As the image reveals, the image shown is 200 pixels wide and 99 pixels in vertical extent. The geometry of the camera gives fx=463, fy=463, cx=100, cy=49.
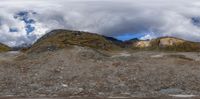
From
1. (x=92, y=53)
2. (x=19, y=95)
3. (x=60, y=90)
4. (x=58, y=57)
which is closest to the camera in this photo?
(x=19, y=95)

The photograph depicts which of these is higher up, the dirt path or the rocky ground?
the dirt path

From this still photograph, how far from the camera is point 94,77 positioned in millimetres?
55531

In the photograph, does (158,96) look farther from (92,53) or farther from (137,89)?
(92,53)

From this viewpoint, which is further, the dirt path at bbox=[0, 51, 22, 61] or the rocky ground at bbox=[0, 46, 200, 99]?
the dirt path at bbox=[0, 51, 22, 61]

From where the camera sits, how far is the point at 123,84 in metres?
52.8

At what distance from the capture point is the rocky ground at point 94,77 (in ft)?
162

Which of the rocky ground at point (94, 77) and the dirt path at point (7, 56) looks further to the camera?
the dirt path at point (7, 56)

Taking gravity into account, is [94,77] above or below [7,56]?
below

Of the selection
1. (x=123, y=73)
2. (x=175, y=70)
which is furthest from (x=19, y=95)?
(x=175, y=70)

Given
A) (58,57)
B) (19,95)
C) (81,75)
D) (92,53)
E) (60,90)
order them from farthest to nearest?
(92,53)
(58,57)
(81,75)
(60,90)
(19,95)

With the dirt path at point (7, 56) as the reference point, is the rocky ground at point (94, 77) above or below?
below

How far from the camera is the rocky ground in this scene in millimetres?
49344

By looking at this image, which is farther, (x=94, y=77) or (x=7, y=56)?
(x=7, y=56)

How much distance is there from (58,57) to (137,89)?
58.3 feet
